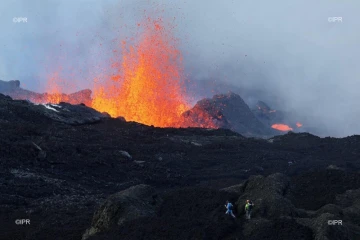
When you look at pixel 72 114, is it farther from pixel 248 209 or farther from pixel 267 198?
pixel 248 209

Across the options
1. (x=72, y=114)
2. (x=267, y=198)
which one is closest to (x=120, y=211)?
(x=267, y=198)

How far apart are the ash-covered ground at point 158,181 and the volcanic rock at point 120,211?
93 millimetres

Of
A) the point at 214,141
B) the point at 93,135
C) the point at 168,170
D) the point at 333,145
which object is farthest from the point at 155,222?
the point at 333,145

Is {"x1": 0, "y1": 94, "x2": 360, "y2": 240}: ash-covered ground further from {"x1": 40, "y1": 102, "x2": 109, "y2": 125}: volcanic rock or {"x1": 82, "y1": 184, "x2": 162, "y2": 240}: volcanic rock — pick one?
{"x1": 40, "y1": 102, "x2": 109, "y2": 125}: volcanic rock

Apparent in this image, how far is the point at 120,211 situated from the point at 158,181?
28646 millimetres

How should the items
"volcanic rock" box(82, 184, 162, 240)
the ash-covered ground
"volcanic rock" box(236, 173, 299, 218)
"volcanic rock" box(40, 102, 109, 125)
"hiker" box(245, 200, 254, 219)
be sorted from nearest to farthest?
the ash-covered ground, "hiker" box(245, 200, 254, 219), "volcanic rock" box(236, 173, 299, 218), "volcanic rock" box(82, 184, 162, 240), "volcanic rock" box(40, 102, 109, 125)

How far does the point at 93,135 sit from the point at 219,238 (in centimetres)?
5623

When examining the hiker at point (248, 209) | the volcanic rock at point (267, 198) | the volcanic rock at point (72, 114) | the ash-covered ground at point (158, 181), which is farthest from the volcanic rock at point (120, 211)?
the volcanic rock at point (72, 114)

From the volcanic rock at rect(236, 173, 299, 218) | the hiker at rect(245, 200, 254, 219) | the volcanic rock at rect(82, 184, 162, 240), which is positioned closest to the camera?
the hiker at rect(245, 200, 254, 219)

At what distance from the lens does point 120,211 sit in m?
31.5

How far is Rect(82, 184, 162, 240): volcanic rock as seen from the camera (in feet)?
101

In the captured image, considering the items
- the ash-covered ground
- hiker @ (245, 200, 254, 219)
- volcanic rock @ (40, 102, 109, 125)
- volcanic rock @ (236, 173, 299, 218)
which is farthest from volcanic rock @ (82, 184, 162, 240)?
volcanic rock @ (40, 102, 109, 125)

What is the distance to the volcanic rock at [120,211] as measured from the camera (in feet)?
101

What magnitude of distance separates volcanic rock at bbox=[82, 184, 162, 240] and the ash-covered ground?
93mm
